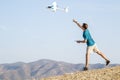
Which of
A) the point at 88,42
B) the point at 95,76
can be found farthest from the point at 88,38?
the point at 95,76

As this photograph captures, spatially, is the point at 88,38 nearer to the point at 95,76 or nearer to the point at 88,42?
the point at 88,42

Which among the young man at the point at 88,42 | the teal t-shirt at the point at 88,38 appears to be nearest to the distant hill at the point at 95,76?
the young man at the point at 88,42

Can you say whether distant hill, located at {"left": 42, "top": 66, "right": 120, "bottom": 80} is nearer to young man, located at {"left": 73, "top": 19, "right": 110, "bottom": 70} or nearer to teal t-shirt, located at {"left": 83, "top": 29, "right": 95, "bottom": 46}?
young man, located at {"left": 73, "top": 19, "right": 110, "bottom": 70}

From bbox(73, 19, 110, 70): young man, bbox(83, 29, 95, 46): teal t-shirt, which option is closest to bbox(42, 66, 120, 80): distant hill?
bbox(73, 19, 110, 70): young man

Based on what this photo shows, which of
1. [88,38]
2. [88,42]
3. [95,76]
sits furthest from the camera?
[88,42]

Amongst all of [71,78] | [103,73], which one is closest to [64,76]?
[71,78]

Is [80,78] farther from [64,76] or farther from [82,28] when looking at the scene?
[82,28]

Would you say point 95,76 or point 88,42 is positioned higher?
point 88,42

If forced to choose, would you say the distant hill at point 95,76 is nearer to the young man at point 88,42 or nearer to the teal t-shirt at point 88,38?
the young man at point 88,42

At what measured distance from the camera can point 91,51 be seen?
2259cm

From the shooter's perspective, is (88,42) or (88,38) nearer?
(88,38)

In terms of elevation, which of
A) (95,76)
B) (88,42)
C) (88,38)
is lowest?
(95,76)

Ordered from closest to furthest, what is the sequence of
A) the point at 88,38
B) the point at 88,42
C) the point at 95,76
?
the point at 95,76 < the point at 88,38 < the point at 88,42

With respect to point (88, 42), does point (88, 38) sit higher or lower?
higher
